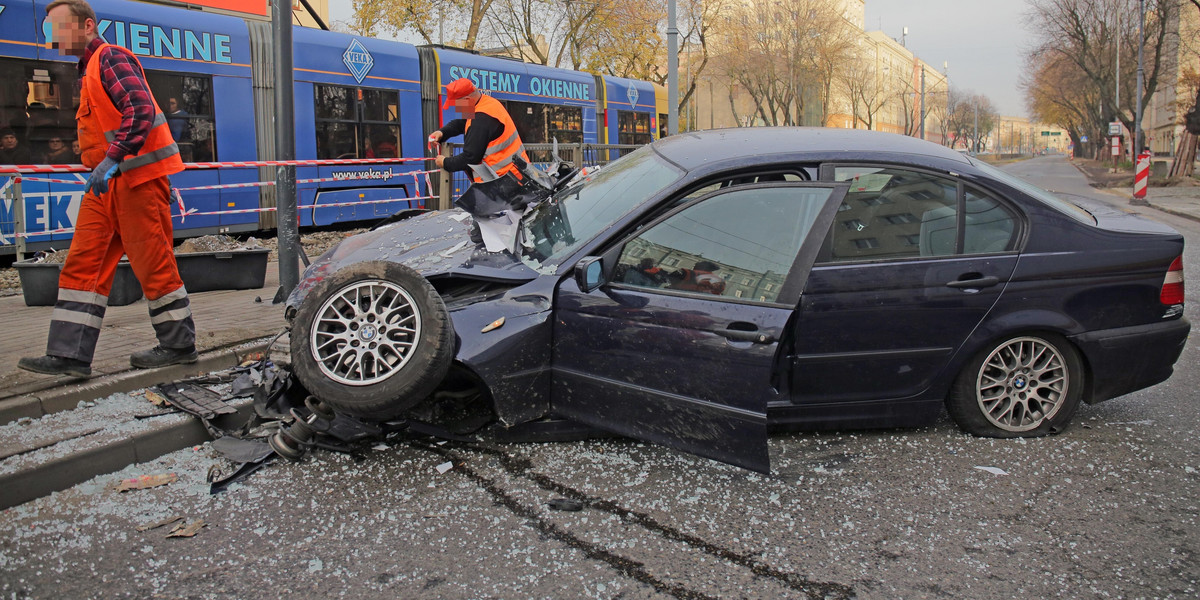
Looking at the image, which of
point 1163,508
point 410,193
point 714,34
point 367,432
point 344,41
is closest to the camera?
point 1163,508

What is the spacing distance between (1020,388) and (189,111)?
36.4ft

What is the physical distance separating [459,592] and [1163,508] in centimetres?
287

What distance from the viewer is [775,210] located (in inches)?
144

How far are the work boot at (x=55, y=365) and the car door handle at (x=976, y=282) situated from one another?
4540 mm

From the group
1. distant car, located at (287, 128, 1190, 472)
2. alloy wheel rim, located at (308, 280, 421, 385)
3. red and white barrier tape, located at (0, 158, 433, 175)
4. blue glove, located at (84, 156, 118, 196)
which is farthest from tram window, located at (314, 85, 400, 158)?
alloy wheel rim, located at (308, 280, 421, 385)

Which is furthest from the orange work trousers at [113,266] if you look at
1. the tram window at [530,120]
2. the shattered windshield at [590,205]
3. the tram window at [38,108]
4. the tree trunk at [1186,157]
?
the tree trunk at [1186,157]

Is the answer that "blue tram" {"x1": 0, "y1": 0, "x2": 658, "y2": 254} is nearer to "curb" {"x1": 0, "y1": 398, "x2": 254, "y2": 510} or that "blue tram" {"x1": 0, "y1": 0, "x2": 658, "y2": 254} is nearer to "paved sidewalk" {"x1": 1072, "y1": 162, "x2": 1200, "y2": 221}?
"curb" {"x1": 0, "y1": 398, "x2": 254, "y2": 510}

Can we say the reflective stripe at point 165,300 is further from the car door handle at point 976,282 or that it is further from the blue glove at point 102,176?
the car door handle at point 976,282

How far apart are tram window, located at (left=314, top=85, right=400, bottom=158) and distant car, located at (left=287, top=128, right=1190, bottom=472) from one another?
960 cm

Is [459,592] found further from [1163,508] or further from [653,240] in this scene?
[1163,508]

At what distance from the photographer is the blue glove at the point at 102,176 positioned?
4.39m

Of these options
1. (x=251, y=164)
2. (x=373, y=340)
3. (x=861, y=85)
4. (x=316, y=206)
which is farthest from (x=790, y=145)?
(x=861, y=85)

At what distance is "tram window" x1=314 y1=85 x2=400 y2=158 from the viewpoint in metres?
13.1

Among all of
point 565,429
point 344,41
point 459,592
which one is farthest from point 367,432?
point 344,41
